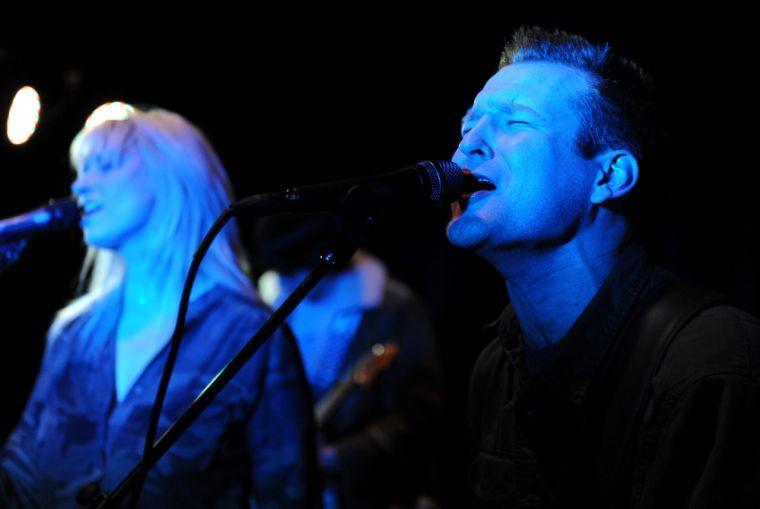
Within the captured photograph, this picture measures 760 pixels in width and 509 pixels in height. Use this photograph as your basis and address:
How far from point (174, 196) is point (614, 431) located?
155 cm

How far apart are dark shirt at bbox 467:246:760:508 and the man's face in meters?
0.20

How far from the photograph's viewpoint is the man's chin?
1.93m

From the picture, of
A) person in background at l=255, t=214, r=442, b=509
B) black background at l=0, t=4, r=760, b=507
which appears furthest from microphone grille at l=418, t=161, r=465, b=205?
person in background at l=255, t=214, r=442, b=509

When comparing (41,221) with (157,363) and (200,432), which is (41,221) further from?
(200,432)

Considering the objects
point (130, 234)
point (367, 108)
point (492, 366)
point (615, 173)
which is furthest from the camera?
point (367, 108)

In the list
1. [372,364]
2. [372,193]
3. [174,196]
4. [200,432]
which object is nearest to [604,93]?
[372,193]

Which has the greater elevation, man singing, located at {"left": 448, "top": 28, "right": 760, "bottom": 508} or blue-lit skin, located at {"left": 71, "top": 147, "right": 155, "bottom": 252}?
blue-lit skin, located at {"left": 71, "top": 147, "right": 155, "bottom": 252}

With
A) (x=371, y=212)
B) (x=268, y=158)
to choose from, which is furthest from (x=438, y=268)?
(x=371, y=212)

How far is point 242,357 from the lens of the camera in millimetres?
1639

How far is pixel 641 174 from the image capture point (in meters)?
2.08

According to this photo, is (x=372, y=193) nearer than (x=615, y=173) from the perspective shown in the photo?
Yes

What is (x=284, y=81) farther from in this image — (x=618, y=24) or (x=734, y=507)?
(x=734, y=507)

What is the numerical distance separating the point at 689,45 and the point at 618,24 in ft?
1.02

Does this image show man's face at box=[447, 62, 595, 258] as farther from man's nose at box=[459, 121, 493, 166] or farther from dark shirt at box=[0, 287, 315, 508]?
dark shirt at box=[0, 287, 315, 508]
